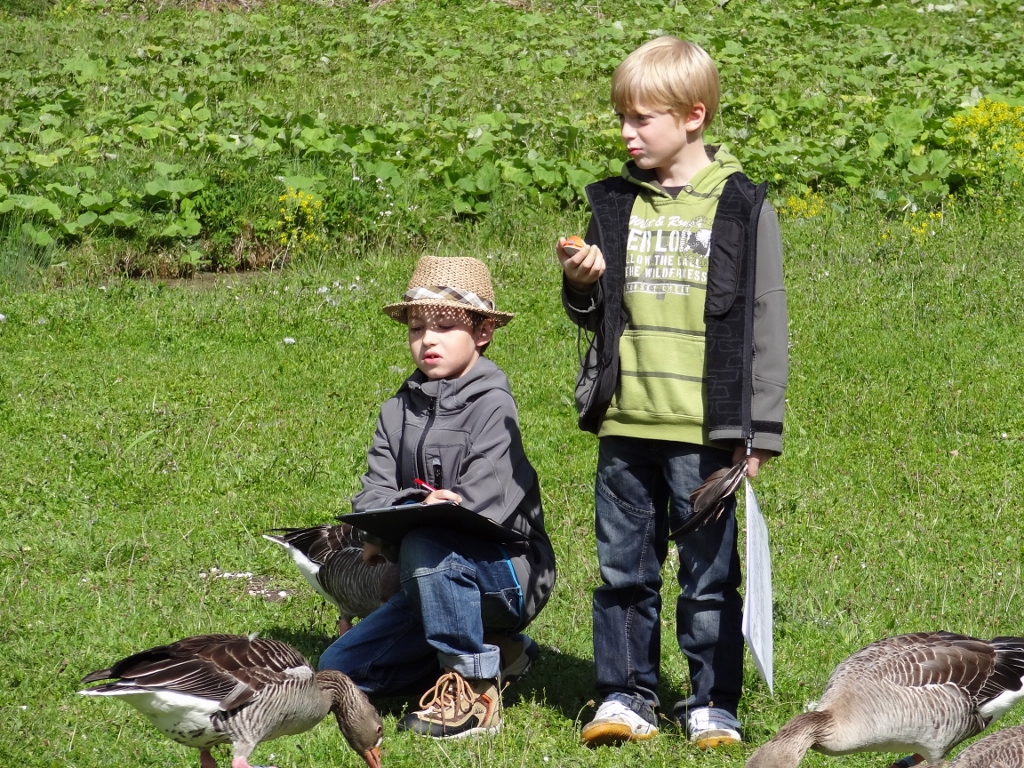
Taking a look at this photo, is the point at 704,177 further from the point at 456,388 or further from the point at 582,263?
the point at 456,388

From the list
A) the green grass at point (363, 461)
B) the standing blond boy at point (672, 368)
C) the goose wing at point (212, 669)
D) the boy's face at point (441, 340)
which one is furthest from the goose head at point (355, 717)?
the boy's face at point (441, 340)

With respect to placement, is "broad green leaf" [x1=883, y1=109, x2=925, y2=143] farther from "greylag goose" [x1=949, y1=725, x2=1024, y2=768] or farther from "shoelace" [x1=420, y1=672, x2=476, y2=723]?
"greylag goose" [x1=949, y1=725, x2=1024, y2=768]

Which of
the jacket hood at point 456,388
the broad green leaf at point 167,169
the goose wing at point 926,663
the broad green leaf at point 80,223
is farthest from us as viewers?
the broad green leaf at point 167,169

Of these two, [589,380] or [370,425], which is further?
[370,425]

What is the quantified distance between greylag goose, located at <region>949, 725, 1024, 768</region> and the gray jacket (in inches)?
63.4

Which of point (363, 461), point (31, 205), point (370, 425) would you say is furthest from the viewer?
point (31, 205)

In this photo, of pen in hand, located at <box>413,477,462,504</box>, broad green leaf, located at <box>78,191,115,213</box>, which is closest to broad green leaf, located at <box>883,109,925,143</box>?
broad green leaf, located at <box>78,191,115,213</box>

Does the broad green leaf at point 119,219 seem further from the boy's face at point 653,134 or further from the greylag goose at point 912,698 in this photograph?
the greylag goose at point 912,698

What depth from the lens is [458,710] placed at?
4488mm

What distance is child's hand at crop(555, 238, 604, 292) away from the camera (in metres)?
4.04

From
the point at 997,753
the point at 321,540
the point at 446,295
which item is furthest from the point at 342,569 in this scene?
the point at 997,753

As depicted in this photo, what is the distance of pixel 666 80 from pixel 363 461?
335 centimetres

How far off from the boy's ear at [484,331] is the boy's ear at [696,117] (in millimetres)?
1043

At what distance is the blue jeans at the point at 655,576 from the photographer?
14.0ft
